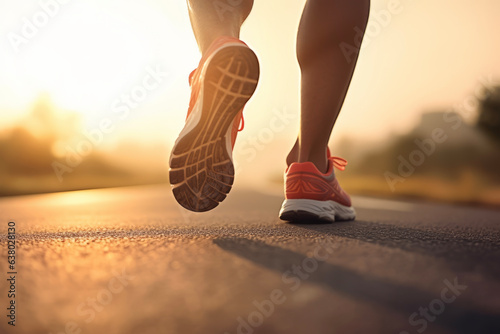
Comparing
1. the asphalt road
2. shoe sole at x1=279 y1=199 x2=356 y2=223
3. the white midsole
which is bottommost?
shoe sole at x1=279 y1=199 x2=356 y2=223

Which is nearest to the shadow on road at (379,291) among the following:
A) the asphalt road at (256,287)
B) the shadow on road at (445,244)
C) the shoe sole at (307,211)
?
the asphalt road at (256,287)

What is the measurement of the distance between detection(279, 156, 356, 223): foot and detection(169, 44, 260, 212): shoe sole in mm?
322

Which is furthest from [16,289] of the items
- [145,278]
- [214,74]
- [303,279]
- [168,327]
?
[214,74]

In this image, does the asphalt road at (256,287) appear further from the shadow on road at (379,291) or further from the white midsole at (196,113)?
the white midsole at (196,113)

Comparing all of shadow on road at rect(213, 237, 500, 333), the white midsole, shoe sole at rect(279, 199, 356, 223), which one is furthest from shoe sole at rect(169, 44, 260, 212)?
shadow on road at rect(213, 237, 500, 333)

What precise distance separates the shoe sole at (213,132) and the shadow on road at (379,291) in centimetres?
63

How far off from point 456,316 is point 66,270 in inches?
31.5

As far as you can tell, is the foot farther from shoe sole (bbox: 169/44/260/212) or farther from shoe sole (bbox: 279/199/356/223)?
shoe sole (bbox: 169/44/260/212)

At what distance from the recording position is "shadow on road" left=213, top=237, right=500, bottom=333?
2.40 ft

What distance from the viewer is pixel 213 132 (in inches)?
72.9

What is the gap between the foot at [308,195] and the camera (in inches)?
78.6

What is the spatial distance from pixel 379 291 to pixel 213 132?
1.12 metres

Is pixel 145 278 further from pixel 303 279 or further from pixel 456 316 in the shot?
pixel 456 316

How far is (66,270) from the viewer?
1.05m
